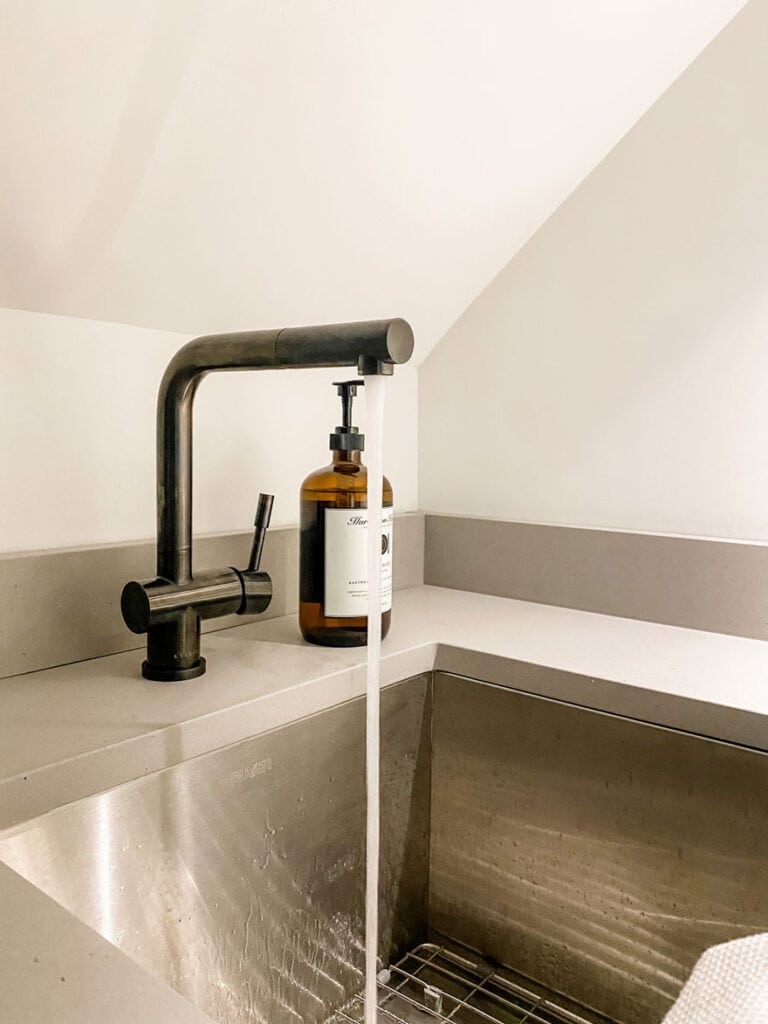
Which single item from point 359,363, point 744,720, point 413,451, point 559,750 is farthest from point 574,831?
point 413,451

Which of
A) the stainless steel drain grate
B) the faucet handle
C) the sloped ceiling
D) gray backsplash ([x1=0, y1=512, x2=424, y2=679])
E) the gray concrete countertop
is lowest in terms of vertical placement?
the stainless steel drain grate

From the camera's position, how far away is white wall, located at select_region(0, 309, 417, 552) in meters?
0.79

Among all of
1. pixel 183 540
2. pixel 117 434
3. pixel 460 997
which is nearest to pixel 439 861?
pixel 460 997

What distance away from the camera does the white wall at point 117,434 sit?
794 millimetres

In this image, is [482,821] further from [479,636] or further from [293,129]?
[293,129]

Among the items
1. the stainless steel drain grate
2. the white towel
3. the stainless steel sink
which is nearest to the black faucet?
the stainless steel sink

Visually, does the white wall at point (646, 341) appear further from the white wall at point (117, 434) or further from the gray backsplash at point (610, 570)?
the white wall at point (117, 434)

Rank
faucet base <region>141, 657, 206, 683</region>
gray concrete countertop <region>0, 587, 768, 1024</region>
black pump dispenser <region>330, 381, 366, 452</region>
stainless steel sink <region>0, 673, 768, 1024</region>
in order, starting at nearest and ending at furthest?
gray concrete countertop <region>0, 587, 768, 1024</region> → stainless steel sink <region>0, 673, 768, 1024</region> → faucet base <region>141, 657, 206, 683</region> → black pump dispenser <region>330, 381, 366, 452</region>

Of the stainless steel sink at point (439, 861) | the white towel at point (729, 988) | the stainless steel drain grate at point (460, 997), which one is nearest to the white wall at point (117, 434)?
the stainless steel sink at point (439, 861)

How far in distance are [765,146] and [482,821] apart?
784 millimetres

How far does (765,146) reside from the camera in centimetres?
95

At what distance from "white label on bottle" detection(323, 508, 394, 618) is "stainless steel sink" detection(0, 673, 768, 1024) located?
94 millimetres

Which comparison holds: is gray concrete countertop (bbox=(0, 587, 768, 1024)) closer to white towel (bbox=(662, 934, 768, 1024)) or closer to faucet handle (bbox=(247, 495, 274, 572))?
faucet handle (bbox=(247, 495, 274, 572))

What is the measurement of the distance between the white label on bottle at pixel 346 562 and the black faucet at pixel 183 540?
0.08 metres
